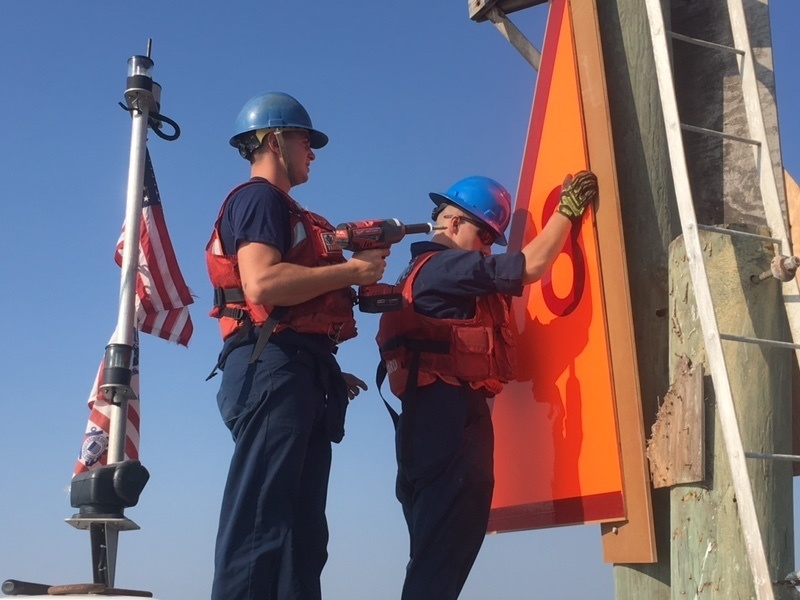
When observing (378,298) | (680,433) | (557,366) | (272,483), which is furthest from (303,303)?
(680,433)

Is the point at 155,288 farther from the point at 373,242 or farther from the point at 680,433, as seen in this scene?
the point at 680,433

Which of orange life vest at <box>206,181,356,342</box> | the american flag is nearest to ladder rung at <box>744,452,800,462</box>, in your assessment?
orange life vest at <box>206,181,356,342</box>

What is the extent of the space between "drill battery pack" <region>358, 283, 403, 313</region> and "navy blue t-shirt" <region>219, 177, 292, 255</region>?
447 mm

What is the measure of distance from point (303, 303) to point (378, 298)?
40 centimetres

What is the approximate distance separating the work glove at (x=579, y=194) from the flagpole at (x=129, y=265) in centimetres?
229

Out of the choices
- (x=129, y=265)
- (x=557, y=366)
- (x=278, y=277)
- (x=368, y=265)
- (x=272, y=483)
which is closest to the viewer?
(x=272, y=483)

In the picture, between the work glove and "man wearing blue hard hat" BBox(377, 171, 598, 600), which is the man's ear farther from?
the work glove

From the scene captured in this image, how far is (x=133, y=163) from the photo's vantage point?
5.58 meters

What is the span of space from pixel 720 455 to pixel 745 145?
6.17 ft

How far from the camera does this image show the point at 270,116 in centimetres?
454

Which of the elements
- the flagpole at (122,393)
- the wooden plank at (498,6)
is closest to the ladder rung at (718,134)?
the wooden plank at (498,6)

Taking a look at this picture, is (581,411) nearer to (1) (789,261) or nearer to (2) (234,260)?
(1) (789,261)

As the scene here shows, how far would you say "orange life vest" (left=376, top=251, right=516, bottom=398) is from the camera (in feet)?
15.8

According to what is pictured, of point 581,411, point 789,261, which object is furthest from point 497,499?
point 789,261
